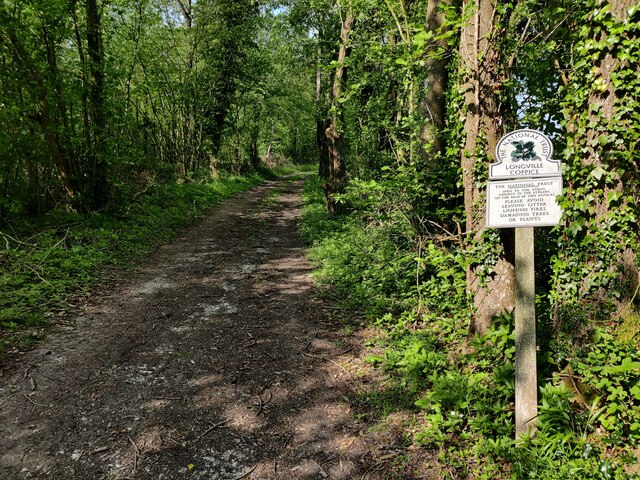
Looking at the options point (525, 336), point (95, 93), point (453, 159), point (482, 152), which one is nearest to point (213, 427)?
point (525, 336)

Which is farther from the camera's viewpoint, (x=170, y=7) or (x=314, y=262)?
(x=170, y=7)

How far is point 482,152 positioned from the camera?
401 centimetres

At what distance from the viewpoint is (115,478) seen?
3.06 m

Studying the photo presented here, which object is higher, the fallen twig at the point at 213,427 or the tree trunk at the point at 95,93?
the tree trunk at the point at 95,93

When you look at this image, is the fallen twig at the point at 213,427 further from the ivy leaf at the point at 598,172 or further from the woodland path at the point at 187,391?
the ivy leaf at the point at 598,172

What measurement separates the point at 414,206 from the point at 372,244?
75.7 inches

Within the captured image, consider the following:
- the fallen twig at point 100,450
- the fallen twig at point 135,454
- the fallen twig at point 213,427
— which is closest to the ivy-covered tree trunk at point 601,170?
the fallen twig at point 213,427

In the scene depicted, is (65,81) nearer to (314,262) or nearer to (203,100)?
(314,262)

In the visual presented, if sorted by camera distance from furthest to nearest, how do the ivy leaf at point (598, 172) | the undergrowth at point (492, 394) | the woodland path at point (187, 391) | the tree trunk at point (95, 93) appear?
the tree trunk at point (95, 93) → the woodland path at point (187, 391) → the ivy leaf at point (598, 172) → the undergrowth at point (492, 394)

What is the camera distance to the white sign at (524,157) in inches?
119

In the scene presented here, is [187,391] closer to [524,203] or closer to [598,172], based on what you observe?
[524,203]

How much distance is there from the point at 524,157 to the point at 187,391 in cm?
398

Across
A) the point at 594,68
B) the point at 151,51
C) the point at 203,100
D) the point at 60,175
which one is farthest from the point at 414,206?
the point at 203,100

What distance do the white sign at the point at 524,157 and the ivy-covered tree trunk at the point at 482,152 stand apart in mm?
842
